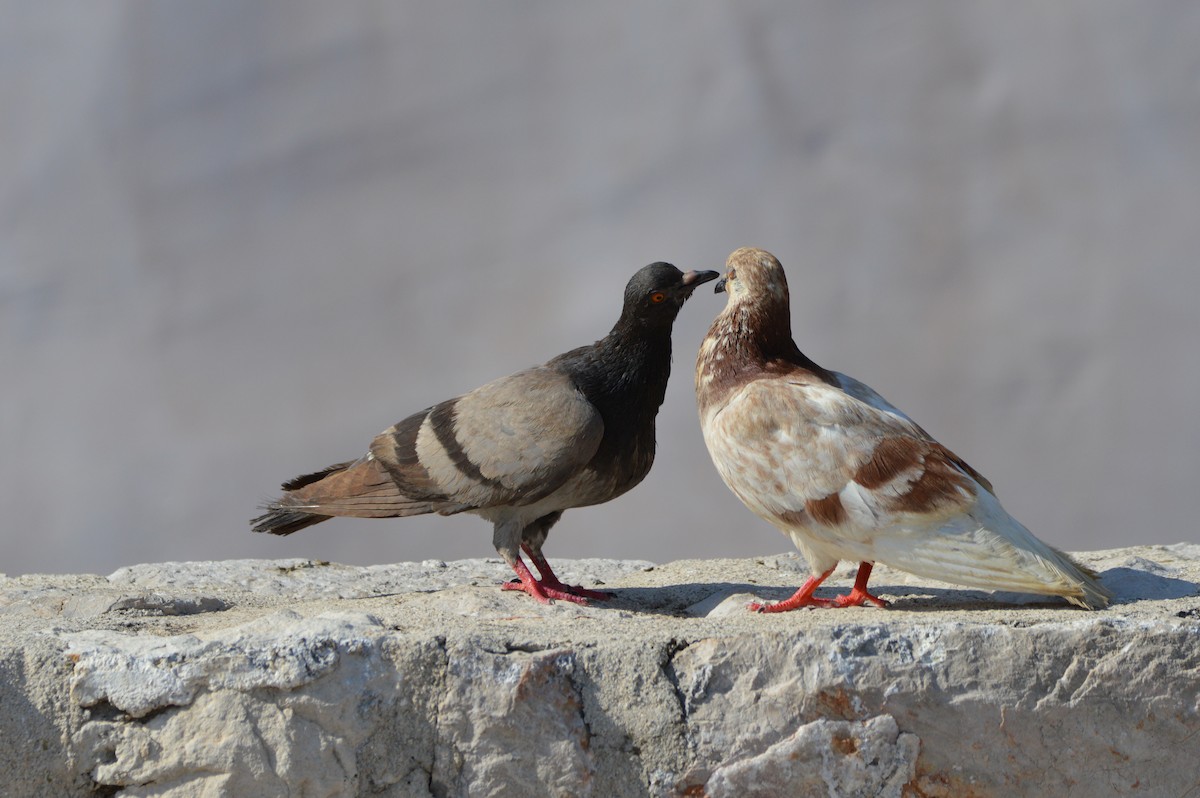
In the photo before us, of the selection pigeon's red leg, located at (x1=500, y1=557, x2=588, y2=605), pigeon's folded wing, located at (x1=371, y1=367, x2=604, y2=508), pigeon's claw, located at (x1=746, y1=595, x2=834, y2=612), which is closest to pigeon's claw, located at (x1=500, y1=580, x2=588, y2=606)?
pigeon's red leg, located at (x1=500, y1=557, x2=588, y2=605)

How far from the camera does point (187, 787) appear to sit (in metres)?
3.05

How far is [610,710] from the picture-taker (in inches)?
122

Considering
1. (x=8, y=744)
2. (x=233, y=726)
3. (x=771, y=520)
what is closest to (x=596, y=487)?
(x=771, y=520)

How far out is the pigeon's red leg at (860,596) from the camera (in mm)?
3779

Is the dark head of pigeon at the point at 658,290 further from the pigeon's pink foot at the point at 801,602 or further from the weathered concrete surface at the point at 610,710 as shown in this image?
the weathered concrete surface at the point at 610,710

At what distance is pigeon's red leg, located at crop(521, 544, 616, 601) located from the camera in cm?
423

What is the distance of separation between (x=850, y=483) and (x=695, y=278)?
3.65ft

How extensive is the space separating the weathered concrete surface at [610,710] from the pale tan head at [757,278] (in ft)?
3.87

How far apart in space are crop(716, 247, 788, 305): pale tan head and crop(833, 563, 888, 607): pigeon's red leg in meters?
0.88

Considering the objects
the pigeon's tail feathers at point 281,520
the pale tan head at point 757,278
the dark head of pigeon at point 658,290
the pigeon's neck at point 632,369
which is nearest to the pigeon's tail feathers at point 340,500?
the pigeon's tail feathers at point 281,520

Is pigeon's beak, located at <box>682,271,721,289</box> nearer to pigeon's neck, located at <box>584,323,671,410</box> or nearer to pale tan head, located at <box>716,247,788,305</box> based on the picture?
pigeon's neck, located at <box>584,323,671,410</box>

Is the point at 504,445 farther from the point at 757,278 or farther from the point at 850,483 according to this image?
the point at 850,483

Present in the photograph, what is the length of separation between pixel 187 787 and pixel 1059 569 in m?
2.35

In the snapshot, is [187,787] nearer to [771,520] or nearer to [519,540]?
[519,540]
